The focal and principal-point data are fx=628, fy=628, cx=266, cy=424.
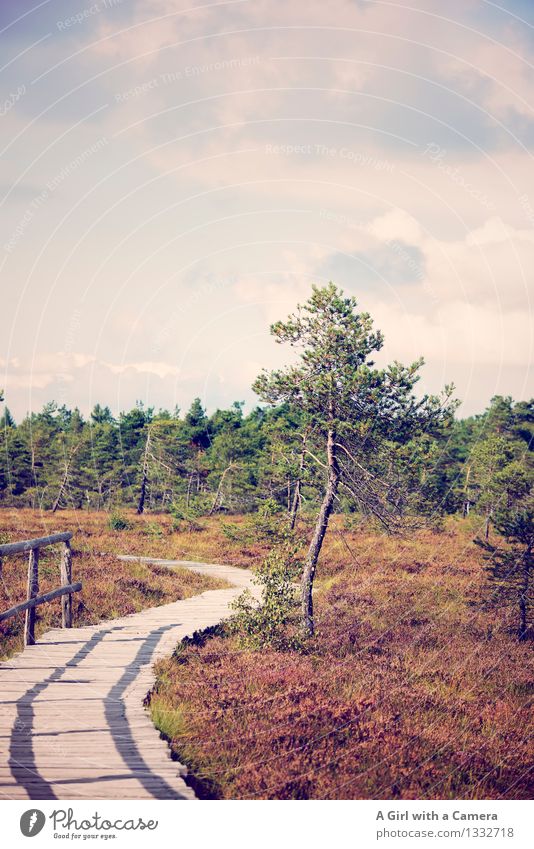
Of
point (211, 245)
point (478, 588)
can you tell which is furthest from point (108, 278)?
point (478, 588)

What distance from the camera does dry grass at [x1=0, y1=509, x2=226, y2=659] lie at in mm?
14703

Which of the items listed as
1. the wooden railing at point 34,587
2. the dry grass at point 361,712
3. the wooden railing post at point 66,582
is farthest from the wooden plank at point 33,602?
the dry grass at point 361,712

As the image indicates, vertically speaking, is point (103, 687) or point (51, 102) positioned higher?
point (51, 102)

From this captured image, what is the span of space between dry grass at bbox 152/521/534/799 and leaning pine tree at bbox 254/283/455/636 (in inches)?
103

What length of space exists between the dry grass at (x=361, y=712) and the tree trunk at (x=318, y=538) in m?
0.69

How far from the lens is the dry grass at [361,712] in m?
7.73

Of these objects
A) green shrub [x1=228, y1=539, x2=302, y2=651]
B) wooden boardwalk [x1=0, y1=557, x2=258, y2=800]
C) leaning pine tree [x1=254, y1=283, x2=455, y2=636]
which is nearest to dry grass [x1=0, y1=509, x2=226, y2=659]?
wooden boardwalk [x1=0, y1=557, x2=258, y2=800]

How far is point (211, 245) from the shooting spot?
17328 millimetres

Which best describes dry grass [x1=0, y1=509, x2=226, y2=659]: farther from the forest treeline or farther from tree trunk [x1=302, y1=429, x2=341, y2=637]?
the forest treeline
